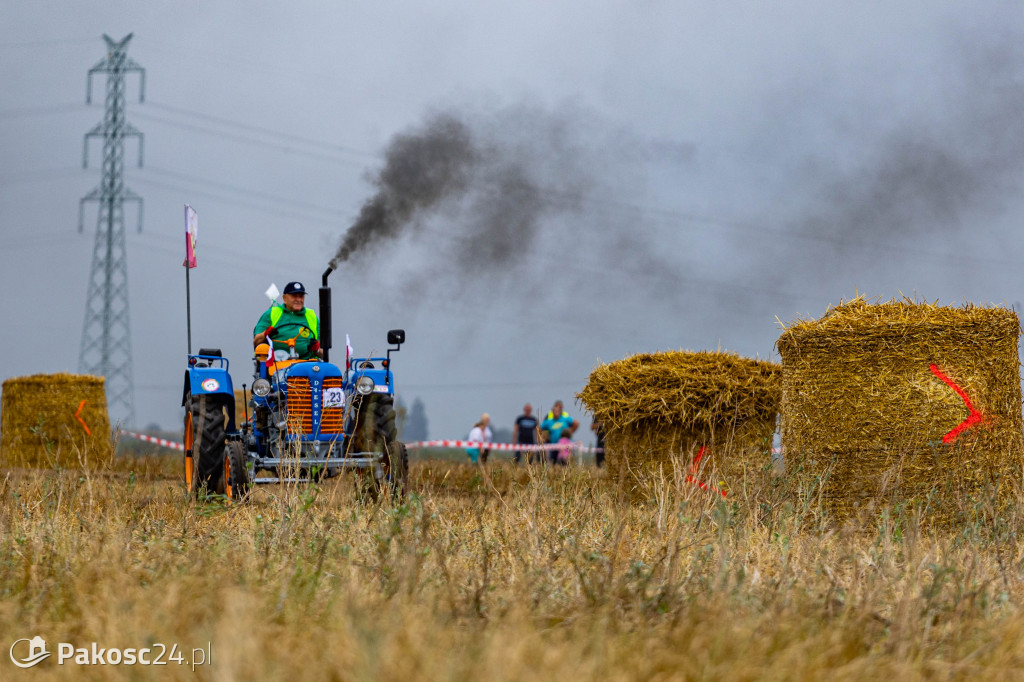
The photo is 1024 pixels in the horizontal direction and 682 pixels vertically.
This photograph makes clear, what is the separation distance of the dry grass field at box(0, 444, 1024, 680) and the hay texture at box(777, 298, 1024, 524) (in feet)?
4.43

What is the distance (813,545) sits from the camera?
5098 millimetres

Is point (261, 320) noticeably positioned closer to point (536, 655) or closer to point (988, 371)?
point (988, 371)

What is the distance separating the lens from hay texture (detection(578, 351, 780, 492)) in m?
8.27

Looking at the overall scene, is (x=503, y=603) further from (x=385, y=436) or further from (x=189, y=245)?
(x=189, y=245)

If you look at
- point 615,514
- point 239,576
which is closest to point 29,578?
point 239,576

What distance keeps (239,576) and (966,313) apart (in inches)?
202

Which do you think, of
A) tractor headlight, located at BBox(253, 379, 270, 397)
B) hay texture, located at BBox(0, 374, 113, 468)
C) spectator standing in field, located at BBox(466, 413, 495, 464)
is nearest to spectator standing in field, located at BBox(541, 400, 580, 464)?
spectator standing in field, located at BBox(466, 413, 495, 464)

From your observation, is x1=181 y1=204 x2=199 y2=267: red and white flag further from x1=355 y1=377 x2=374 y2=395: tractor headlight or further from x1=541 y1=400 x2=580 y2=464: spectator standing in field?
x1=541 y1=400 x2=580 y2=464: spectator standing in field

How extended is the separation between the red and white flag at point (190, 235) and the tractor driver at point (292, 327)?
2570mm

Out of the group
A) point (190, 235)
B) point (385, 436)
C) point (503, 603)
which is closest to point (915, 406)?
point (503, 603)

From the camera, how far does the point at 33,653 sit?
11.0 ft

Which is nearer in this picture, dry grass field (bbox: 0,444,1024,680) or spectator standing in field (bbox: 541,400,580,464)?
dry grass field (bbox: 0,444,1024,680)

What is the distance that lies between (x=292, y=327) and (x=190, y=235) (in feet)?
9.78

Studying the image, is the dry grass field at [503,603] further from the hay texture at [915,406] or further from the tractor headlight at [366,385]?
the tractor headlight at [366,385]
